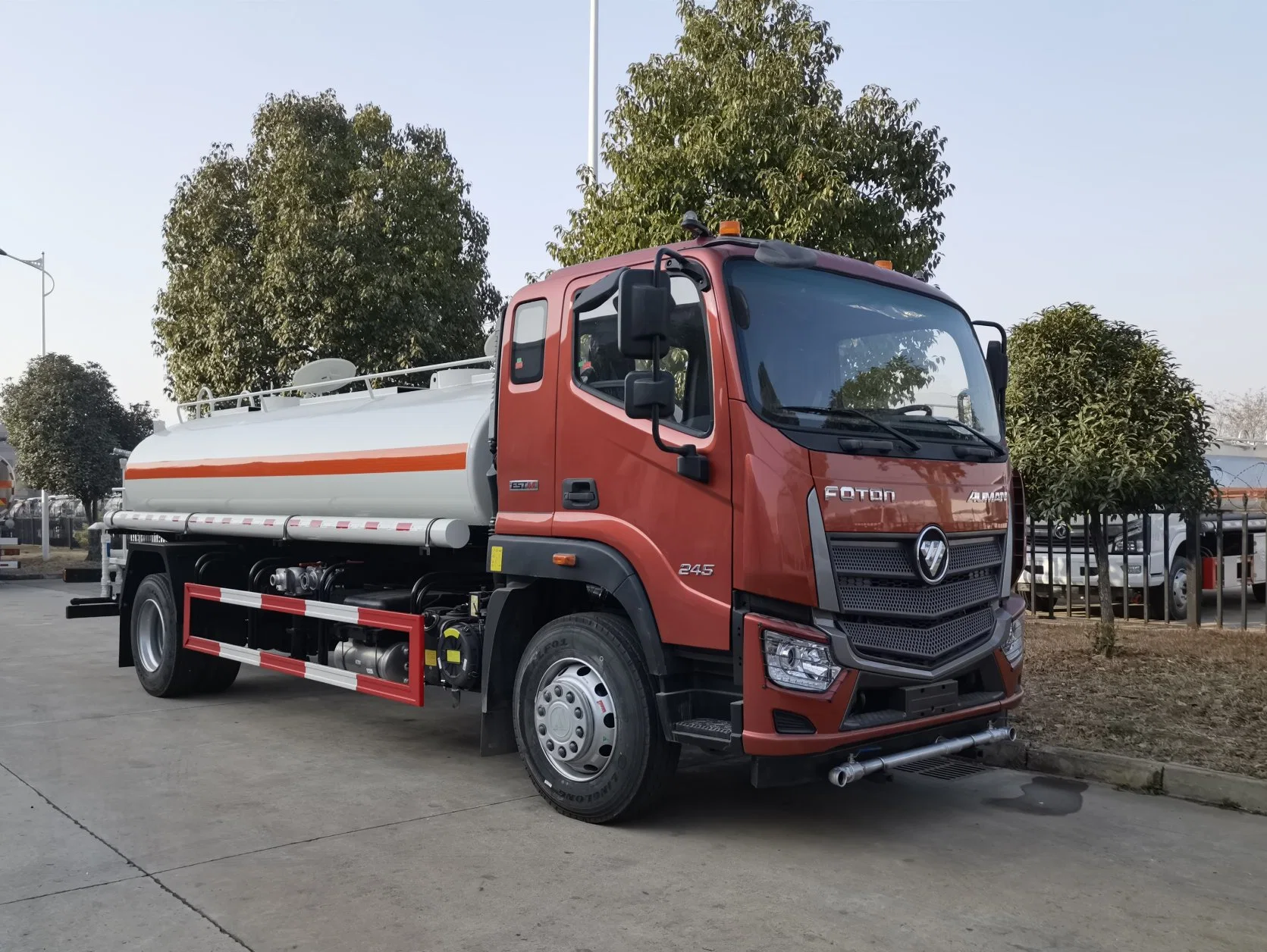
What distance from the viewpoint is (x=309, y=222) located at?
2006cm

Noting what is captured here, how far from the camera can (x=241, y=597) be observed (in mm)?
8641

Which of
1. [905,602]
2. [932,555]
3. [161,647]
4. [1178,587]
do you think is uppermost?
[932,555]

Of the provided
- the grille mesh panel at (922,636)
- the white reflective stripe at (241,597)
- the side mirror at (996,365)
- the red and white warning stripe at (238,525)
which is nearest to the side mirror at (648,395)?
the grille mesh panel at (922,636)

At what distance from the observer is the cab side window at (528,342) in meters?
6.10

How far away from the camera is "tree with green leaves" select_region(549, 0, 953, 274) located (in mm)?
11367

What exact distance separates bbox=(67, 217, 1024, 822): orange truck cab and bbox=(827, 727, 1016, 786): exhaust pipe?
19 mm

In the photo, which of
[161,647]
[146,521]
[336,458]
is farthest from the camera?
[146,521]

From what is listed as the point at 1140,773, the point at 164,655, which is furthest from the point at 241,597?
the point at 1140,773

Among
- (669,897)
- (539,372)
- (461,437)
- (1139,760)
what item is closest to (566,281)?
(539,372)

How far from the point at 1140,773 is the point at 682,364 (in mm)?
3506

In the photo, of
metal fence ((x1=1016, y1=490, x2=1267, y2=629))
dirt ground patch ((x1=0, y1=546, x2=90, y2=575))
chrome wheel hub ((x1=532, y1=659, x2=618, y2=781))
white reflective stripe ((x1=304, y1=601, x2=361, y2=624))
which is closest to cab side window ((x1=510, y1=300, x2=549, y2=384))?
chrome wheel hub ((x1=532, y1=659, x2=618, y2=781))

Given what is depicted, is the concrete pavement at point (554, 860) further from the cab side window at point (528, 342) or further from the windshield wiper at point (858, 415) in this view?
the cab side window at point (528, 342)

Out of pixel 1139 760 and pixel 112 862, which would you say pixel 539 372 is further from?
pixel 1139 760

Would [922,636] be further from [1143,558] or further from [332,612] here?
[1143,558]
